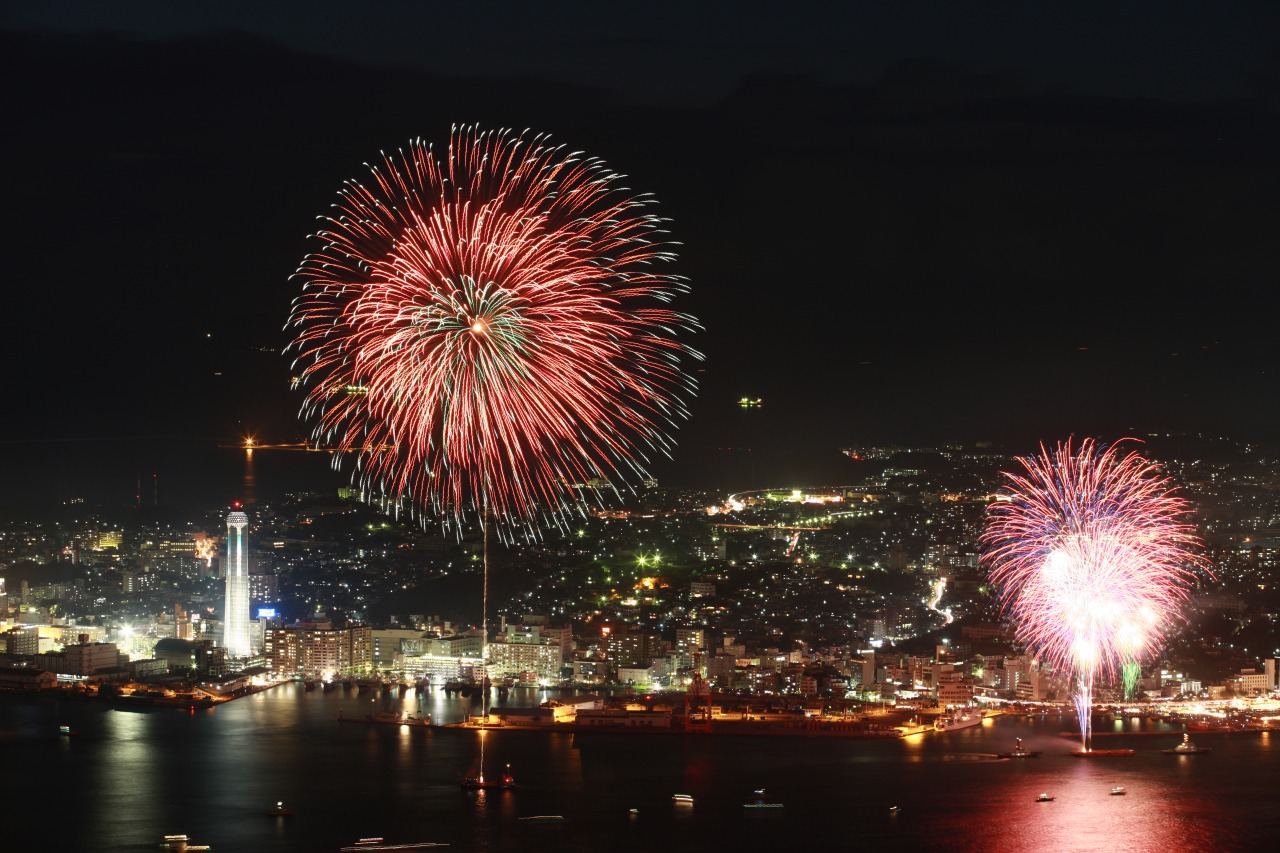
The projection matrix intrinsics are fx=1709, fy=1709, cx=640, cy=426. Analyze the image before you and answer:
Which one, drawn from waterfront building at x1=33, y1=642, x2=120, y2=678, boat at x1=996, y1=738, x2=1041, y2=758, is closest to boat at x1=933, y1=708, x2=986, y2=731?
boat at x1=996, y1=738, x2=1041, y2=758

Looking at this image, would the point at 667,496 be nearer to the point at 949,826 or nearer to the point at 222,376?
the point at 222,376

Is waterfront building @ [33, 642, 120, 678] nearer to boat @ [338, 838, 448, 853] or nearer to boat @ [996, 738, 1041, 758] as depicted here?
boat @ [338, 838, 448, 853]

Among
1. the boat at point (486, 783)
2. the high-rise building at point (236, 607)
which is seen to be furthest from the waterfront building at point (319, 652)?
the boat at point (486, 783)

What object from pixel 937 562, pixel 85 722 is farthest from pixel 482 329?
pixel 937 562

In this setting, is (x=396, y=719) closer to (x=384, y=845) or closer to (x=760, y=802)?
(x=760, y=802)

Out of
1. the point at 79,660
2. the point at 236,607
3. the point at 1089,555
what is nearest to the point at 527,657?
the point at 236,607

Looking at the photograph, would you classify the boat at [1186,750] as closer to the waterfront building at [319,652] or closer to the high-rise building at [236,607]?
the waterfront building at [319,652]
